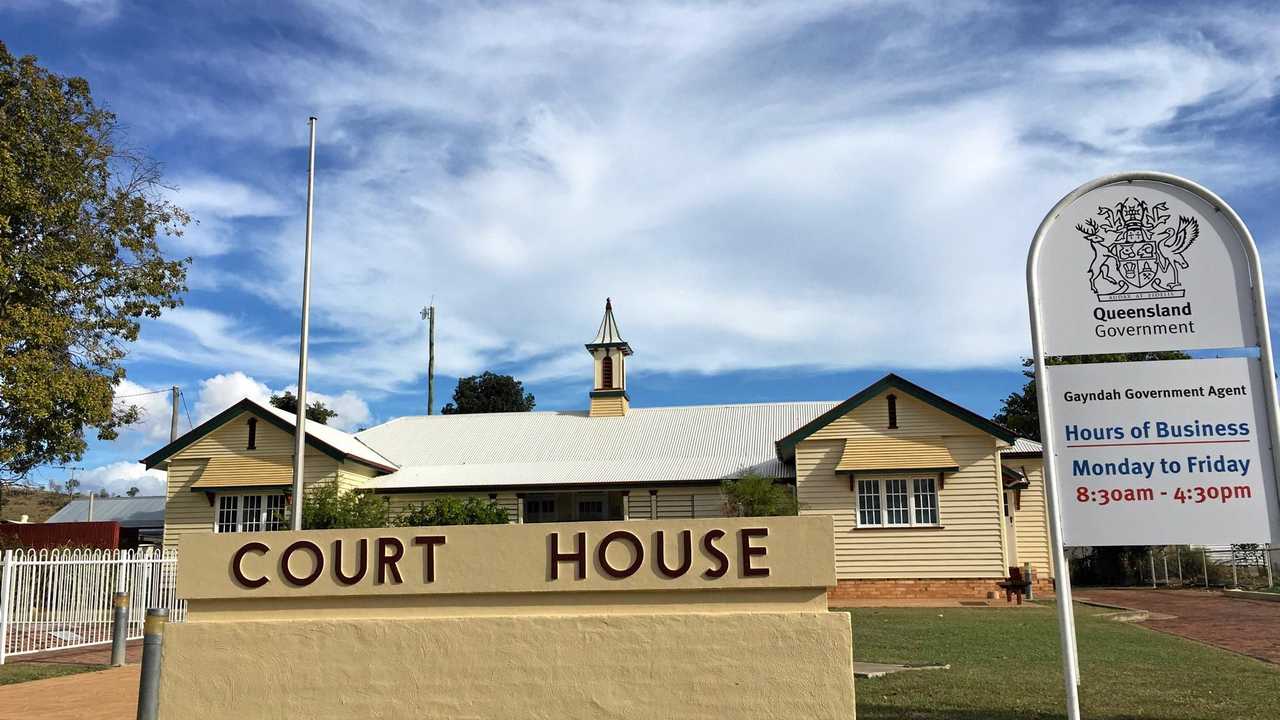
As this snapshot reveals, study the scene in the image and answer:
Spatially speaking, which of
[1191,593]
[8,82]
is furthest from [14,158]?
[1191,593]

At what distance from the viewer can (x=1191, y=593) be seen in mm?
28812

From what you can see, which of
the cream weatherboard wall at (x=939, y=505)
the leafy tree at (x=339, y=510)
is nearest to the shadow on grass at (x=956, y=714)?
the cream weatherboard wall at (x=939, y=505)

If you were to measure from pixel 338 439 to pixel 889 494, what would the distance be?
14859mm

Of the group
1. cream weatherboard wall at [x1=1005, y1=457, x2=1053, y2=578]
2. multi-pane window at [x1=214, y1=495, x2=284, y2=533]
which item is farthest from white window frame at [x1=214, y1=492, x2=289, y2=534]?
cream weatherboard wall at [x1=1005, y1=457, x2=1053, y2=578]

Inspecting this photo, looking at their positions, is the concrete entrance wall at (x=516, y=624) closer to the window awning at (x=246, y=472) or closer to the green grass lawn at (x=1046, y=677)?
the green grass lawn at (x=1046, y=677)

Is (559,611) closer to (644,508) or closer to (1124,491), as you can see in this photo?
(1124,491)

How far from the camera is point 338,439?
1100 inches

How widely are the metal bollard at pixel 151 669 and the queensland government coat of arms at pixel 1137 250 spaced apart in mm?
6907

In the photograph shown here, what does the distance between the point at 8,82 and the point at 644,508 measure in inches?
700

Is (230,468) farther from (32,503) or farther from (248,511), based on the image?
(32,503)

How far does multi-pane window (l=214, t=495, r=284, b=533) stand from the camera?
85.6 feet

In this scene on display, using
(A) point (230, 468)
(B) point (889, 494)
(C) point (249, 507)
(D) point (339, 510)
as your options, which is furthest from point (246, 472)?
(B) point (889, 494)

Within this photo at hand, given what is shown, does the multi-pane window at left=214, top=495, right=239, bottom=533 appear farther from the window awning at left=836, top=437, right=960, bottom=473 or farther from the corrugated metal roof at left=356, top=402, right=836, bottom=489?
the window awning at left=836, top=437, right=960, bottom=473

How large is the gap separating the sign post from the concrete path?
8.09m
